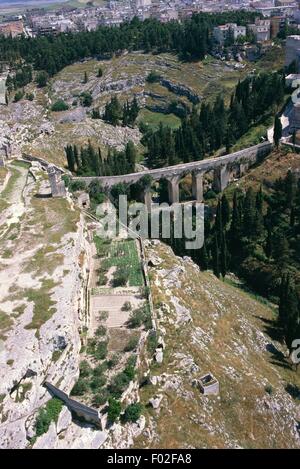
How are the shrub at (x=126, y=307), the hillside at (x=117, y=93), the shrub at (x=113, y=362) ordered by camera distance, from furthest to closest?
1. the hillside at (x=117, y=93)
2. the shrub at (x=126, y=307)
3. the shrub at (x=113, y=362)

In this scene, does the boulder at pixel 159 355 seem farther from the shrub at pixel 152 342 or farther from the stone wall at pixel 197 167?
the stone wall at pixel 197 167

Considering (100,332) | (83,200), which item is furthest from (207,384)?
(83,200)

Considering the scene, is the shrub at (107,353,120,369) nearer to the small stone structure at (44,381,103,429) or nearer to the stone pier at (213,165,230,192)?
the small stone structure at (44,381,103,429)

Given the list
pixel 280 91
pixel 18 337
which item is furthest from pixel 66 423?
pixel 280 91

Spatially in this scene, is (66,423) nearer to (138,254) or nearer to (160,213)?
(138,254)

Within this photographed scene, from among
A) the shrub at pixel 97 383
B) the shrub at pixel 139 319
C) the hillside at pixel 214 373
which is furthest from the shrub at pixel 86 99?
the shrub at pixel 97 383

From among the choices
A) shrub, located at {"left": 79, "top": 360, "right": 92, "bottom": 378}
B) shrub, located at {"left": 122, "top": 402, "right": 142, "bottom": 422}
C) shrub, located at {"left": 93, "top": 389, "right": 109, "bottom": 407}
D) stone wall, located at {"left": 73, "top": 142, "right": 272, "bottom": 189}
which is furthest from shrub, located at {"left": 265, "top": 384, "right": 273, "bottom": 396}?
stone wall, located at {"left": 73, "top": 142, "right": 272, "bottom": 189}

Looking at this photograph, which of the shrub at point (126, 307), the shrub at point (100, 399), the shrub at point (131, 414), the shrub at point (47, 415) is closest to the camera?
the shrub at point (47, 415)
